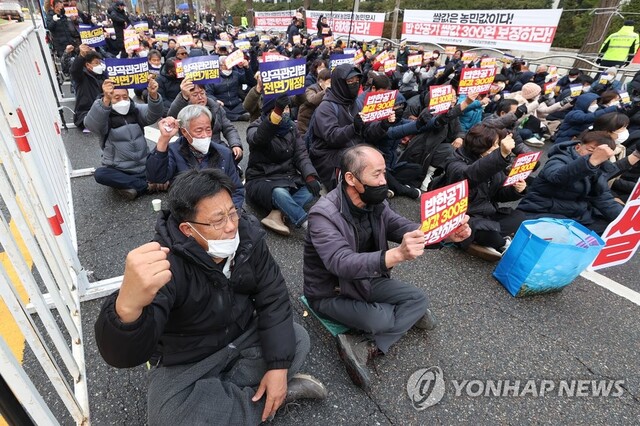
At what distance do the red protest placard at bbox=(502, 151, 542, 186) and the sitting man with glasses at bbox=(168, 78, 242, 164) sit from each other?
9.62ft

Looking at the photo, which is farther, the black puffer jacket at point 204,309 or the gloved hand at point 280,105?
the gloved hand at point 280,105

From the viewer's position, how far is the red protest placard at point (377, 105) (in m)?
3.98

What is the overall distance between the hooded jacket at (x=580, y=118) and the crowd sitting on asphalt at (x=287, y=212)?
0.10 feet

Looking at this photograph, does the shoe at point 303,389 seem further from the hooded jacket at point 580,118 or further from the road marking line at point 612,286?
the hooded jacket at point 580,118

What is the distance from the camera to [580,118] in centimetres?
553

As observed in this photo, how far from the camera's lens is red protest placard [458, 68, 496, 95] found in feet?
16.2

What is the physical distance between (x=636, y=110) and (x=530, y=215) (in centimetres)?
345

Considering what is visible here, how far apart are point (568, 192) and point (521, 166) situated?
2.02 feet

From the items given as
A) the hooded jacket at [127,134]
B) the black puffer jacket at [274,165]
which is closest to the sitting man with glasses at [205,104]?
the hooded jacket at [127,134]

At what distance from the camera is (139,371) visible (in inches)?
85.5

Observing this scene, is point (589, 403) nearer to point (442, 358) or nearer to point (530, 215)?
point (442, 358)

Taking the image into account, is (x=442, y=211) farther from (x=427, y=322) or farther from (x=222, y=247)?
(x=222, y=247)

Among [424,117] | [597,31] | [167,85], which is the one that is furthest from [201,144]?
[597,31]

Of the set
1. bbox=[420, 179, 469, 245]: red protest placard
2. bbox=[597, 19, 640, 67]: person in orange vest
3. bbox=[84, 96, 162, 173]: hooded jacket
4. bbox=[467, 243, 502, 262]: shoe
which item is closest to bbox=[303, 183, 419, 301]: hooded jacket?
bbox=[420, 179, 469, 245]: red protest placard
